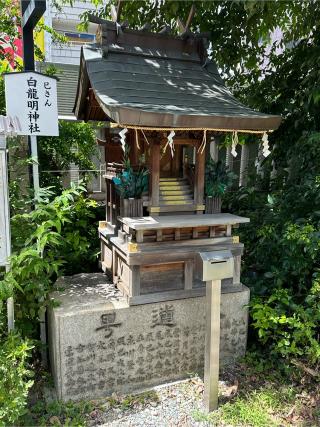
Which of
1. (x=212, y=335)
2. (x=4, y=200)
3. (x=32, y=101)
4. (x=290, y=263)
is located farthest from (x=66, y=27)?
(x=212, y=335)

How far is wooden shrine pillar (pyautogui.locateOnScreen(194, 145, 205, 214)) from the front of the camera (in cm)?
389

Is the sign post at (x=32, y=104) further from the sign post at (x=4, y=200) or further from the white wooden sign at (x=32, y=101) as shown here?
the sign post at (x=4, y=200)

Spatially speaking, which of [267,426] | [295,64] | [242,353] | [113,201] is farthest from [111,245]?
[295,64]

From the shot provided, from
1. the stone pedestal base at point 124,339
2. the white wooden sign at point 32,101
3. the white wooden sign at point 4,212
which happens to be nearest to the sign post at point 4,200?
the white wooden sign at point 4,212

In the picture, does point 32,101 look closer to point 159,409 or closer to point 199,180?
point 199,180

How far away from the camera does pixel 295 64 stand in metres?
6.09

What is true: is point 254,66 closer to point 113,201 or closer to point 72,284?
point 113,201

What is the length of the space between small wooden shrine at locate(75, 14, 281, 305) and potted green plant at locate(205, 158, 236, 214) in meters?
0.05

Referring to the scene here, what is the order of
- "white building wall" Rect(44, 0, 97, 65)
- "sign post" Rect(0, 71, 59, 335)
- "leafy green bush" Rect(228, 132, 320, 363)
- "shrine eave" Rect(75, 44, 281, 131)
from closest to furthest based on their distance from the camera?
1. "shrine eave" Rect(75, 44, 281, 131)
2. "sign post" Rect(0, 71, 59, 335)
3. "leafy green bush" Rect(228, 132, 320, 363)
4. "white building wall" Rect(44, 0, 97, 65)

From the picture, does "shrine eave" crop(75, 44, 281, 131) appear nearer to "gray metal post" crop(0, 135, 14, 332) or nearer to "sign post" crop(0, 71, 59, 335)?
"sign post" crop(0, 71, 59, 335)

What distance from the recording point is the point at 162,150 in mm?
3959

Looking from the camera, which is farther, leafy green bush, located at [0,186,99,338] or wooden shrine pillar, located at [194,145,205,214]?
wooden shrine pillar, located at [194,145,205,214]

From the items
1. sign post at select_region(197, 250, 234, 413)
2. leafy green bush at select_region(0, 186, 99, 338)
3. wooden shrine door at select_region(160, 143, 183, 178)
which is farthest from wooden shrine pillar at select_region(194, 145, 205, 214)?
leafy green bush at select_region(0, 186, 99, 338)

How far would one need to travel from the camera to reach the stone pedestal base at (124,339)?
3578 millimetres
